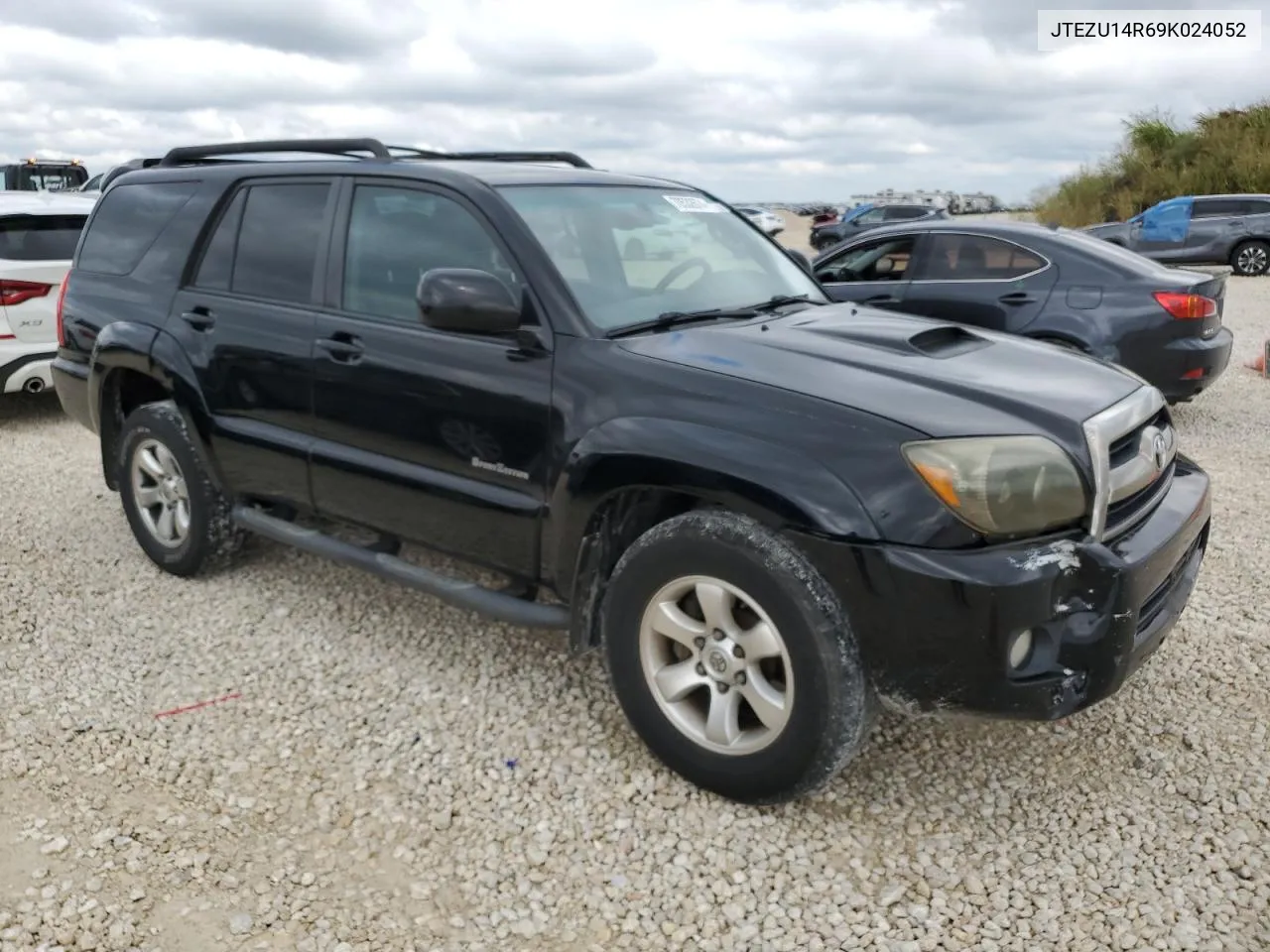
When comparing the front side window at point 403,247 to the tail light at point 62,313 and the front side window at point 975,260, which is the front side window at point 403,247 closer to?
the tail light at point 62,313

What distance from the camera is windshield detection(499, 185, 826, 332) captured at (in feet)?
11.3

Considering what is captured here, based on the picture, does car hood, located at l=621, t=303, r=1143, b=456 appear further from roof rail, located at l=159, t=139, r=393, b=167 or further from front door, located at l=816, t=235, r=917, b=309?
front door, located at l=816, t=235, r=917, b=309

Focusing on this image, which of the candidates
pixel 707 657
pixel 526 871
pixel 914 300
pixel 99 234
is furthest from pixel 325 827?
pixel 914 300

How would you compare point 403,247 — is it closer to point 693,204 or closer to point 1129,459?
point 693,204

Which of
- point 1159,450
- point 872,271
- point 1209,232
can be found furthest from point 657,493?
point 1209,232

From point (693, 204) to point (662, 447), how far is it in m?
1.67

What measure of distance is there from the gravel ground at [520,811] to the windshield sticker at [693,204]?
1772mm

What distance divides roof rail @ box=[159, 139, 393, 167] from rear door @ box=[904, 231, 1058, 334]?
467 cm

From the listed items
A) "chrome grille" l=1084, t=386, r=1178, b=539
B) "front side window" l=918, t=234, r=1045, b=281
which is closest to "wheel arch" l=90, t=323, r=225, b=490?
"chrome grille" l=1084, t=386, r=1178, b=539

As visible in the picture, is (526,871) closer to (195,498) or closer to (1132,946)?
(1132,946)

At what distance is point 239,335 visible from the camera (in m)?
4.18

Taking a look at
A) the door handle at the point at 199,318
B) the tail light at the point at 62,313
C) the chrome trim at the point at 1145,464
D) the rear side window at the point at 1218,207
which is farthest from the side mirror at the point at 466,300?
the rear side window at the point at 1218,207

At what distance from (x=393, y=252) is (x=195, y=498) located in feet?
5.10

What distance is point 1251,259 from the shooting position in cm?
2069
